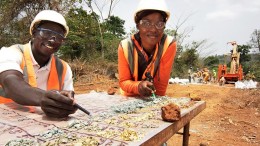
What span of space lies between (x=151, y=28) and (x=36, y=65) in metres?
1.18

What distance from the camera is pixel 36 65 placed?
2.64m

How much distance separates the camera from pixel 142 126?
1.66m

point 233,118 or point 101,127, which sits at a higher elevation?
point 101,127

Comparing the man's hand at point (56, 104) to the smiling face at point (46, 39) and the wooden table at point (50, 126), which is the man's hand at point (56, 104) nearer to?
the wooden table at point (50, 126)

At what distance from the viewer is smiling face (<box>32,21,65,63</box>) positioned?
2.58 meters

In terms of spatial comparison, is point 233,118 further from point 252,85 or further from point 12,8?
point 12,8

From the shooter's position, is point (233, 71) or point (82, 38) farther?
point (233, 71)

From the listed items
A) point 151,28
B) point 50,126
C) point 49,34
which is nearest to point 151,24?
point 151,28

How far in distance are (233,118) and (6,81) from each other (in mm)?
6304

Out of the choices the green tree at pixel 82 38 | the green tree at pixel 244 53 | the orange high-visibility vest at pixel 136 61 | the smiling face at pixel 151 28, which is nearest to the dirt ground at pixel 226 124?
the orange high-visibility vest at pixel 136 61

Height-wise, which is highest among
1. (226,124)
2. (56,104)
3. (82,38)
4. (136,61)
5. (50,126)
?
(82,38)

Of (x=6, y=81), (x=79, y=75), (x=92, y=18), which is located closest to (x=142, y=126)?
(x=6, y=81)

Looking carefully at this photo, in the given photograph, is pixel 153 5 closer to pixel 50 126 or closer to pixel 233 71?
pixel 50 126

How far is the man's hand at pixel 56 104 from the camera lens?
173 cm
